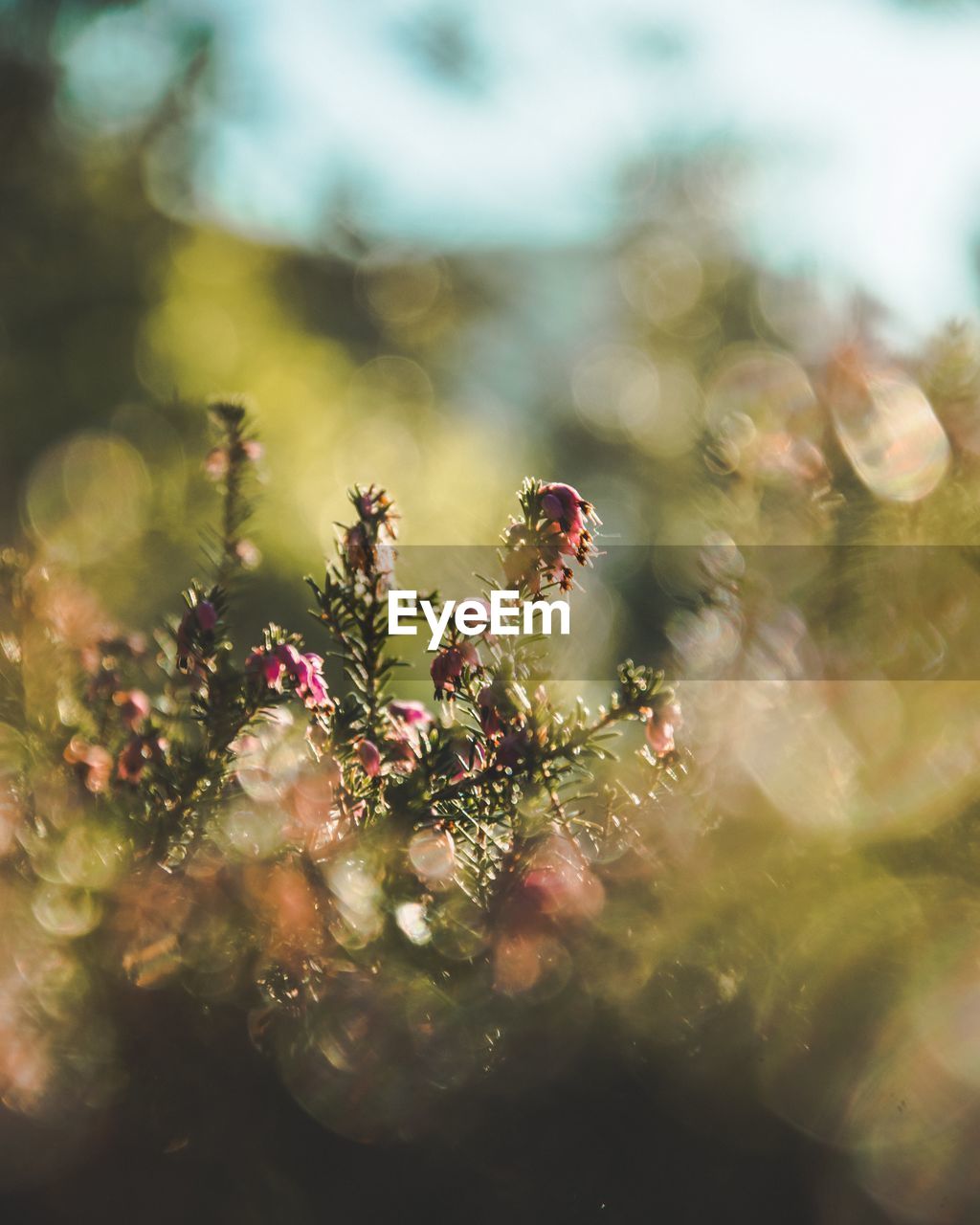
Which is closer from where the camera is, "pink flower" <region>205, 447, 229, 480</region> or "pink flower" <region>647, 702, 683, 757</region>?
"pink flower" <region>647, 702, 683, 757</region>

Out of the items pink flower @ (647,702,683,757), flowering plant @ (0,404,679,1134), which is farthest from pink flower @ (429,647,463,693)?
pink flower @ (647,702,683,757)

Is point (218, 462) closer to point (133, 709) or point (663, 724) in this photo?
point (133, 709)

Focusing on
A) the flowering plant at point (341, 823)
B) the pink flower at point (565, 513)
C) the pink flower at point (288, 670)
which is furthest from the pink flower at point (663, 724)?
the pink flower at point (288, 670)

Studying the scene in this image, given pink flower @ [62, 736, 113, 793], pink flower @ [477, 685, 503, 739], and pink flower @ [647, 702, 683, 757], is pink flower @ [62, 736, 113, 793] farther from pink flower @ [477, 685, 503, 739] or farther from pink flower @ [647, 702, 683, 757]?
pink flower @ [647, 702, 683, 757]

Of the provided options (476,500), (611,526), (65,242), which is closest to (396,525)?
(611,526)

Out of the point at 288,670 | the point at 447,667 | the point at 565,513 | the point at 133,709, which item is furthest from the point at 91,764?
the point at 565,513

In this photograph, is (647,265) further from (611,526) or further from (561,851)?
(561,851)
